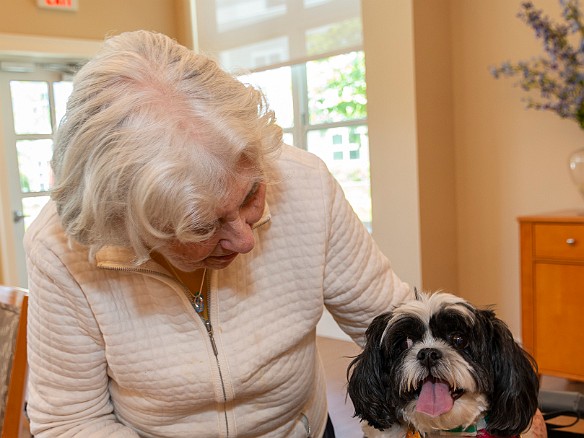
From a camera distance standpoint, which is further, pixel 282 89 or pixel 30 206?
pixel 30 206

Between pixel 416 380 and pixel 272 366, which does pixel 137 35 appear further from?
pixel 416 380

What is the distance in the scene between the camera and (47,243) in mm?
1030

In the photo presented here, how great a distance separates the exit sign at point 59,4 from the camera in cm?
436

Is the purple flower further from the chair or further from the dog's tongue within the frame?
the chair

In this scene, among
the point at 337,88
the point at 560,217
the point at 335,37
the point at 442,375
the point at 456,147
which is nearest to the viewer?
the point at 442,375

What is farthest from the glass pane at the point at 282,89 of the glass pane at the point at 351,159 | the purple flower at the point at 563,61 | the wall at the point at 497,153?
the purple flower at the point at 563,61

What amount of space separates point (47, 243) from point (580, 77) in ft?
8.58

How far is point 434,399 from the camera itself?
3.56 feet

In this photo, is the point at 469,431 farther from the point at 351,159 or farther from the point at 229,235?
the point at 351,159

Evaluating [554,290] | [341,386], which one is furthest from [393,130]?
[341,386]

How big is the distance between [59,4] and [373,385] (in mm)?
4175

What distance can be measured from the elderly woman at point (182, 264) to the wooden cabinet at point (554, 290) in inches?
71.5

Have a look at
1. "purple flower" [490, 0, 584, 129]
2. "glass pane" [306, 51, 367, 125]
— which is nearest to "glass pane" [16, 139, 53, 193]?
"glass pane" [306, 51, 367, 125]

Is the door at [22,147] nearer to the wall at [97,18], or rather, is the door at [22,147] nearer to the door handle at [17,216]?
the door handle at [17,216]
